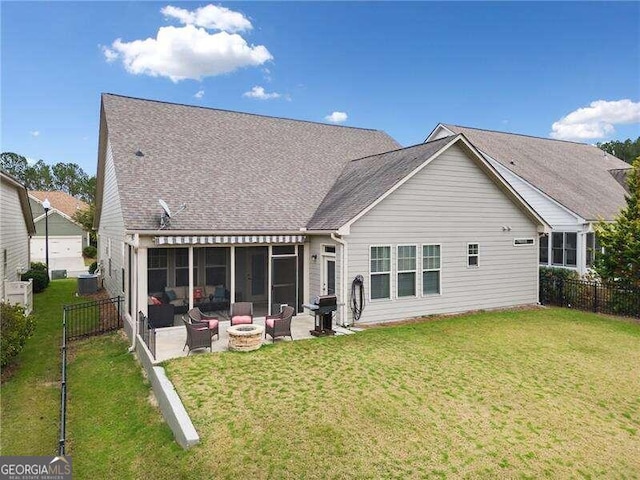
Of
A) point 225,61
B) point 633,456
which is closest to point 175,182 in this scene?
point 633,456

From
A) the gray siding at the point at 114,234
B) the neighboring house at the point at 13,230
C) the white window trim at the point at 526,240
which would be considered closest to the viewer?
the gray siding at the point at 114,234

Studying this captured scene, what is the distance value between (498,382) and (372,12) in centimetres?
2367

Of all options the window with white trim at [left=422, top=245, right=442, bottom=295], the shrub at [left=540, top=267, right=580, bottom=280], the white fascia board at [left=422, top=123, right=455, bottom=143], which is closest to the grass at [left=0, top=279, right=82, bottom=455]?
the window with white trim at [left=422, top=245, right=442, bottom=295]

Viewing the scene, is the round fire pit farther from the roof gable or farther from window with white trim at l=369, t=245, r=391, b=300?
window with white trim at l=369, t=245, r=391, b=300

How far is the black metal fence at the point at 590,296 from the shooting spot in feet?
53.9

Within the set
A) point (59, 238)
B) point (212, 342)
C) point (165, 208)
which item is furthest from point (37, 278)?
point (59, 238)

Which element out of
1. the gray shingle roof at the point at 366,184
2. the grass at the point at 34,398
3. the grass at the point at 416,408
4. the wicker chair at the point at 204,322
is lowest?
the grass at the point at 34,398

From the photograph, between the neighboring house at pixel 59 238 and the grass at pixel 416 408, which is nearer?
the grass at pixel 416 408

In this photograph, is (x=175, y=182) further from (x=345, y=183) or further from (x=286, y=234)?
(x=345, y=183)

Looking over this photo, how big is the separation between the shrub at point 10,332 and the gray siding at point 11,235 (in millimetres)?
6943

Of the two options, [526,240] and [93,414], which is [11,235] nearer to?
[93,414]

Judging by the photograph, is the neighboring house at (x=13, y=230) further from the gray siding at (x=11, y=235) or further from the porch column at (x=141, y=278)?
the porch column at (x=141, y=278)

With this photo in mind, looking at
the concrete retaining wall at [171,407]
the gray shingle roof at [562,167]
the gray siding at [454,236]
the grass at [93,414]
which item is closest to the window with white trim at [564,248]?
the gray shingle roof at [562,167]

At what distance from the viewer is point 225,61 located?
34500mm
